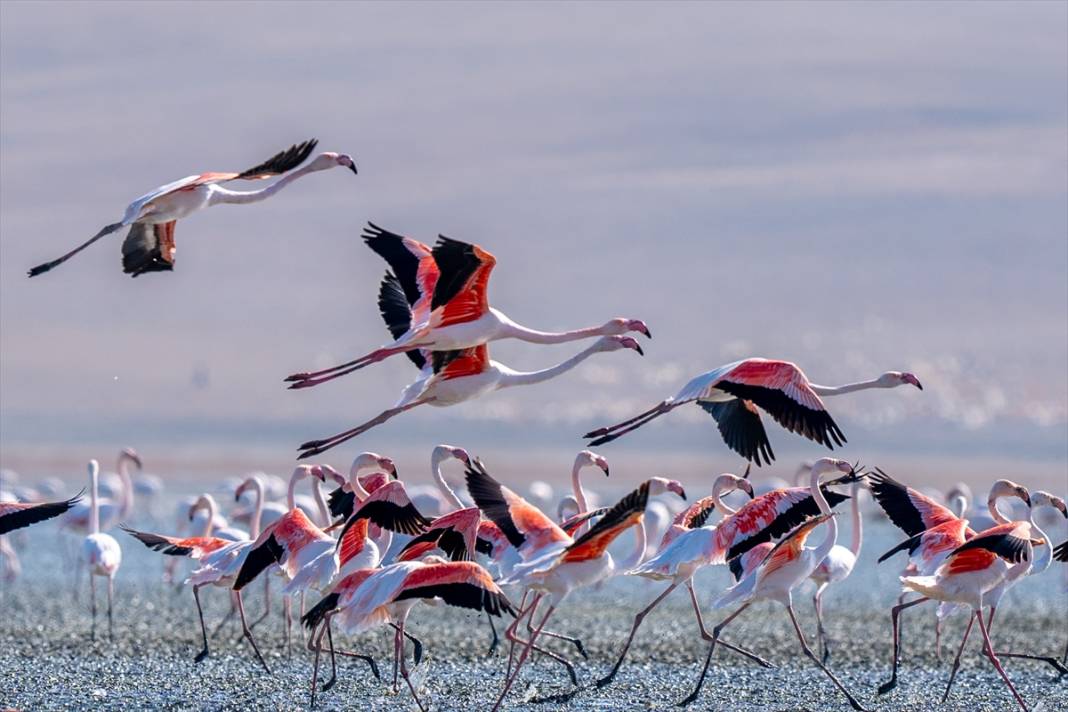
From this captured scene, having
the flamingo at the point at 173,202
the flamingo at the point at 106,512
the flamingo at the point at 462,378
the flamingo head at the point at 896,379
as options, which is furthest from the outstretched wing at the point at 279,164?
the flamingo at the point at 106,512

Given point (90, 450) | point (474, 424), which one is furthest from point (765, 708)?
point (474, 424)

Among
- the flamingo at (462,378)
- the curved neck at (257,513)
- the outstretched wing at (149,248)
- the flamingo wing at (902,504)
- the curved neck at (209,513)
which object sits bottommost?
the curved neck at (209,513)

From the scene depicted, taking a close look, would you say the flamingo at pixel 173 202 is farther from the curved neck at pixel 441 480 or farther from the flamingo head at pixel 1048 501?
the flamingo head at pixel 1048 501

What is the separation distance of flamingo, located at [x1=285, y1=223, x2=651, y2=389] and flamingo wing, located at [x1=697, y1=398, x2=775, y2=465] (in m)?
0.83

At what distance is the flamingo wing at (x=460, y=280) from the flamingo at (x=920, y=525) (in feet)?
9.19

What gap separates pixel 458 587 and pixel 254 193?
308cm

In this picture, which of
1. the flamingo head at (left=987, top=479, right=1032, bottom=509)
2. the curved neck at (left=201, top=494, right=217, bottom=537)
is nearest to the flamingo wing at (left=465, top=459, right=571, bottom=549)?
the flamingo head at (left=987, top=479, right=1032, bottom=509)

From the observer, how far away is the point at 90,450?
55.3 metres

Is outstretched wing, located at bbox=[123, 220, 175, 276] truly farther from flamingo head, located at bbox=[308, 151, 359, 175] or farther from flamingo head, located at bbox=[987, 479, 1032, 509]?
flamingo head, located at bbox=[987, 479, 1032, 509]

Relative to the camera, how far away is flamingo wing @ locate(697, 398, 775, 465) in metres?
11.7

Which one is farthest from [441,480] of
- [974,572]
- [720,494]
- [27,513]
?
[974,572]

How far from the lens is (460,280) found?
34.8 ft

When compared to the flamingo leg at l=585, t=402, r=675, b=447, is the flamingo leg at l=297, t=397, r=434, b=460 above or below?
below

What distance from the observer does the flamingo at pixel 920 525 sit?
11.9 metres
